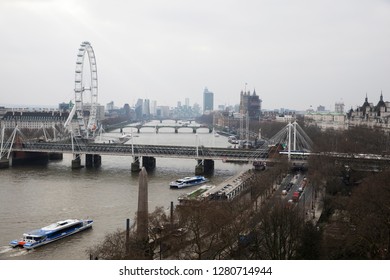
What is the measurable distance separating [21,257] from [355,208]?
11.9 ft

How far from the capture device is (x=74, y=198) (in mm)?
8195

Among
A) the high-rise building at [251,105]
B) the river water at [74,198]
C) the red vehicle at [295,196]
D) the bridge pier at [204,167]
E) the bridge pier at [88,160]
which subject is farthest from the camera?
the high-rise building at [251,105]

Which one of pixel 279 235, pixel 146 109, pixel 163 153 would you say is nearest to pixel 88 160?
pixel 163 153

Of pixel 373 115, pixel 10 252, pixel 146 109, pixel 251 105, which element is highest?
pixel 146 109

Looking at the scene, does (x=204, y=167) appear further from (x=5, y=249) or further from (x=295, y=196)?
(x=5, y=249)

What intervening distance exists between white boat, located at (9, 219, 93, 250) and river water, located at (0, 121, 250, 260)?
0.07 meters

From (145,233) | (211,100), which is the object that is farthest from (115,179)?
(211,100)

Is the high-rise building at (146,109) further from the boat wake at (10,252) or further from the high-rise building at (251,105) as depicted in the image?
the boat wake at (10,252)

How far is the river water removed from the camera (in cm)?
570

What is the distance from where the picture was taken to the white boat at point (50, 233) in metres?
5.45

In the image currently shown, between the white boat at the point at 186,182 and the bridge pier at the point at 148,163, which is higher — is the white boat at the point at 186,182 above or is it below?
below

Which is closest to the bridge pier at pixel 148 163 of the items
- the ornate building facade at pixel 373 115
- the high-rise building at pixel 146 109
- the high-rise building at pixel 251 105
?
the ornate building facade at pixel 373 115

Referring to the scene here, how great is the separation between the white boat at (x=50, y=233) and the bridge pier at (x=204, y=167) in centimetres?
523

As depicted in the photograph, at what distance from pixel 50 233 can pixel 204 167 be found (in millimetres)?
6642
